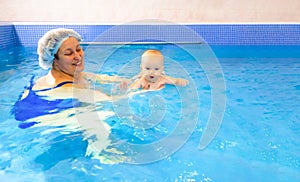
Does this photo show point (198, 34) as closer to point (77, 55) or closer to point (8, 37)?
point (8, 37)

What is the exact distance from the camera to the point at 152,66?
9.47 feet

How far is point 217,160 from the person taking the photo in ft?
6.28

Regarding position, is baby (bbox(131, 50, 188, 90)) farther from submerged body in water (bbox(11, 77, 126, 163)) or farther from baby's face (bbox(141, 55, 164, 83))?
submerged body in water (bbox(11, 77, 126, 163))

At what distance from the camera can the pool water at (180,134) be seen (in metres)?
1.78

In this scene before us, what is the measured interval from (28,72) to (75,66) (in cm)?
151

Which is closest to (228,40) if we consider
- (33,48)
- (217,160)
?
(33,48)

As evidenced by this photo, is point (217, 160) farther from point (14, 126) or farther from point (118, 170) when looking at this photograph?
point (14, 126)

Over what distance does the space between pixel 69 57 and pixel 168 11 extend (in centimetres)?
491

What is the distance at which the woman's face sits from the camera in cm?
284

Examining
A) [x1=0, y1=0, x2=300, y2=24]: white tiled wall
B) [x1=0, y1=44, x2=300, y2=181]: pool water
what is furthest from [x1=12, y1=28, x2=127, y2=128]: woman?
[x1=0, y1=0, x2=300, y2=24]: white tiled wall

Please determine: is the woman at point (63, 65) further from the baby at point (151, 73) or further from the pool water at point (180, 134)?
the baby at point (151, 73)

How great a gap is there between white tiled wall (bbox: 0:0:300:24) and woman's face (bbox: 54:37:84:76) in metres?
4.63

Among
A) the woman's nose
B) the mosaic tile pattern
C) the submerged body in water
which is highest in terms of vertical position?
the woman's nose

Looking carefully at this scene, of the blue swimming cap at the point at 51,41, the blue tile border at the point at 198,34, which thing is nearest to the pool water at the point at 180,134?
the blue swimming cap at the point at 51,41
